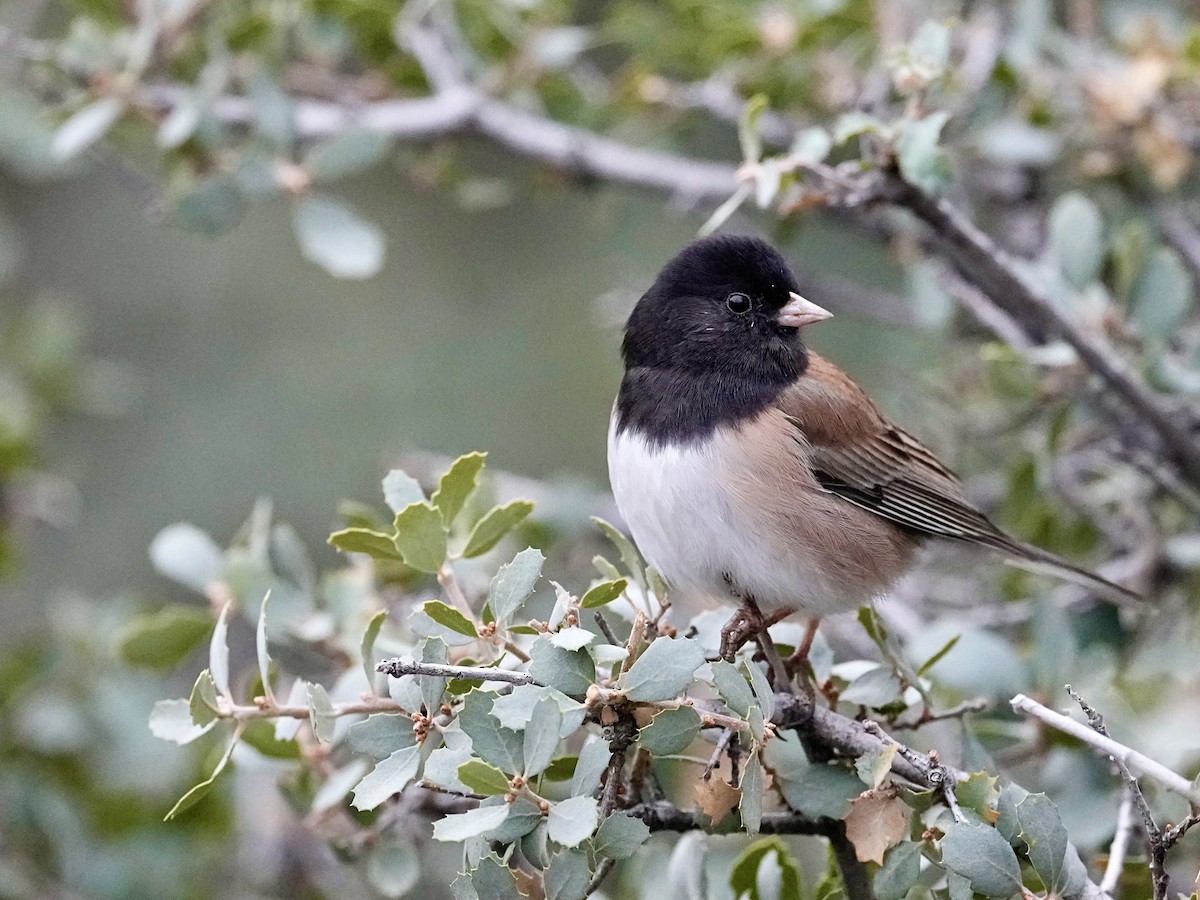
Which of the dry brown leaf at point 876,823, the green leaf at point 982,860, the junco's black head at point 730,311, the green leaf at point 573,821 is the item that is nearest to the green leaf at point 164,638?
the junco's black head at point 730,311

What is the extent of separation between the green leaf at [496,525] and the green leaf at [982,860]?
63 centimetres

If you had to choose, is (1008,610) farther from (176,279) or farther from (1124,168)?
(176,279)

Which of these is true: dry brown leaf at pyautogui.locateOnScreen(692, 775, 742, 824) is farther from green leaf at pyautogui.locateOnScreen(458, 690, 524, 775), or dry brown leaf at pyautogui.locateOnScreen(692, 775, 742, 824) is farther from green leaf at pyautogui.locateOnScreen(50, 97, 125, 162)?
green leaf at pyautogui.locateOnScreen(50, 97, 125, 162)

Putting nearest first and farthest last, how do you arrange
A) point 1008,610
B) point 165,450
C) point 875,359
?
point 1008,610
point 875,359
point 165,450

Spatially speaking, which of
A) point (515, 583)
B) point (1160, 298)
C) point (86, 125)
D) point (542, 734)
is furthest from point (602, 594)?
point (86, 125)

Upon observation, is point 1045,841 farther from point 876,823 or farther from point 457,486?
point 457,486

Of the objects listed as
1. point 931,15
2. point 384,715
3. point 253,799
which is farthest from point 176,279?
point 384,715

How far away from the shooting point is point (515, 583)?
1.44 metres

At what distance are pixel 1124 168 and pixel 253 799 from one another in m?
2.23

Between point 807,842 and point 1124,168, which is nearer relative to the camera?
point 1124,168

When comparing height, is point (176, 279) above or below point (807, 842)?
above

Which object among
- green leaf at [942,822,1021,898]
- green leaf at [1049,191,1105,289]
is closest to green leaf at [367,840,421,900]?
green leaf at [942,822,1021,898]

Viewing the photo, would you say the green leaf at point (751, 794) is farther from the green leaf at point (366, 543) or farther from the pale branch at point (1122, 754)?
the green leaf at point (366, 543)

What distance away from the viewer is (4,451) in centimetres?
281
